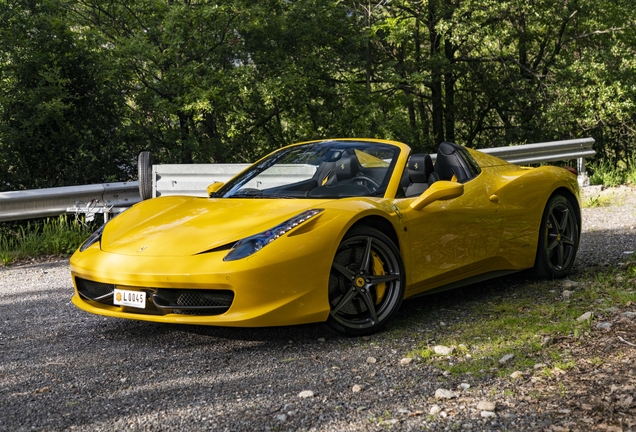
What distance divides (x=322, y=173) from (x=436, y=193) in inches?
36.4

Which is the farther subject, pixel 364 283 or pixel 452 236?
pixel 452 236

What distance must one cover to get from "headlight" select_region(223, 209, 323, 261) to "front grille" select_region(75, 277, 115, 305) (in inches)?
33.6

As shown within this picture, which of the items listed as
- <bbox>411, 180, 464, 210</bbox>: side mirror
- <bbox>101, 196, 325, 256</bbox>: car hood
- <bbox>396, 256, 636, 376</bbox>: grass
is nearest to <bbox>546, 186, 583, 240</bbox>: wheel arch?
<bbox>396, 256, 636, 376</bbox>: grass

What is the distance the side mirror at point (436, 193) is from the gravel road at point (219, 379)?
2.65 ft

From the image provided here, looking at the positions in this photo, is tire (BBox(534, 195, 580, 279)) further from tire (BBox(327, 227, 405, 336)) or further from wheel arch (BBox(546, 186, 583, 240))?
tire (BBox(327, 227, 405, 336))

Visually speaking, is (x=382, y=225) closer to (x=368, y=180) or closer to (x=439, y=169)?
(x=368, y=180)

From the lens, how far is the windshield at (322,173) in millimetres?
5496

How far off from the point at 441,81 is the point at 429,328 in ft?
53.1

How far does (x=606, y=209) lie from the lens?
10875mm

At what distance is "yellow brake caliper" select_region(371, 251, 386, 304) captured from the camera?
500cm

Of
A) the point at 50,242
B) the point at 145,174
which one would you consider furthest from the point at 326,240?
the point at 50,242

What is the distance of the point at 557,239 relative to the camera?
6.68 m

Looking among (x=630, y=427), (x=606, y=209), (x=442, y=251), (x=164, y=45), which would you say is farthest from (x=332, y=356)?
(x=164, y=45)

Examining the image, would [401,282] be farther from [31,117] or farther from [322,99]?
[322,99]
